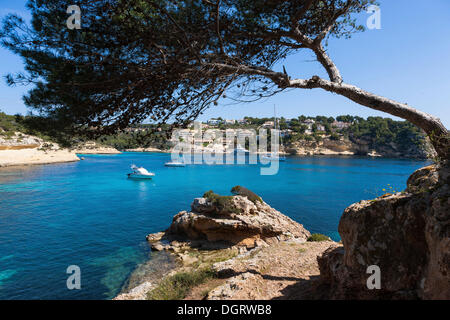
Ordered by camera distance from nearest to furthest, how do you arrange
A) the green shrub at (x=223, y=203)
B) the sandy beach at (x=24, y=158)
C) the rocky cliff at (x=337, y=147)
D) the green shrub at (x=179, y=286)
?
the green shrub at (x=179, y=286) < the green shrub at (x=223, y=203) < the sandy beach at (x=24, y=158) < the rocky cliff at (x=337, y=147)

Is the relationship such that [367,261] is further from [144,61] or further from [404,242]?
[144,61]

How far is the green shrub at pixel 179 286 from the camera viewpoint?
7078mm

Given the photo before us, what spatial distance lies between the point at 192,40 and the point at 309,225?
831 inches

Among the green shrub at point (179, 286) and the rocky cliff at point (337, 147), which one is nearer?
the green shrub at point (179, 286)

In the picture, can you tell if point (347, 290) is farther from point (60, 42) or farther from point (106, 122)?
point (60, 42)

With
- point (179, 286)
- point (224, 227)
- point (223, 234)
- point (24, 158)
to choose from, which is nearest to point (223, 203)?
point (224, 227)

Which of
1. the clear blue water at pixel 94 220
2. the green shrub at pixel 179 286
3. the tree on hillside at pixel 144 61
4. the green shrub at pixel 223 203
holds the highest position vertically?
the tree on hillside at pixel 144 61

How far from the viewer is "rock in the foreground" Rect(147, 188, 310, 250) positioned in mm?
16547

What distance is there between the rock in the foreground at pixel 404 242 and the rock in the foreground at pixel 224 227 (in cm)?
1236

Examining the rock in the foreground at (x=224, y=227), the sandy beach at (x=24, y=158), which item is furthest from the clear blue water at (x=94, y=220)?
the sandy beach at (x=24, y=158)

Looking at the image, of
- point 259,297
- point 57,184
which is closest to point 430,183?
point 259,297

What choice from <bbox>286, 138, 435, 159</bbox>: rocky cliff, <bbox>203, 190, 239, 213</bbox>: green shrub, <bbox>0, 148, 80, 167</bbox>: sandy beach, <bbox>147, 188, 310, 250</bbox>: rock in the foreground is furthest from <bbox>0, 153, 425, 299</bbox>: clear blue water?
<bbox>286, 138, 435, 159</bbox>: rocky cliff

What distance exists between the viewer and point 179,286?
7.64 metres

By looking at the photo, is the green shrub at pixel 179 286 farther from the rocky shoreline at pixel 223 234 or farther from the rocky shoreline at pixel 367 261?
the rocky shoreline at pixel 223 234
